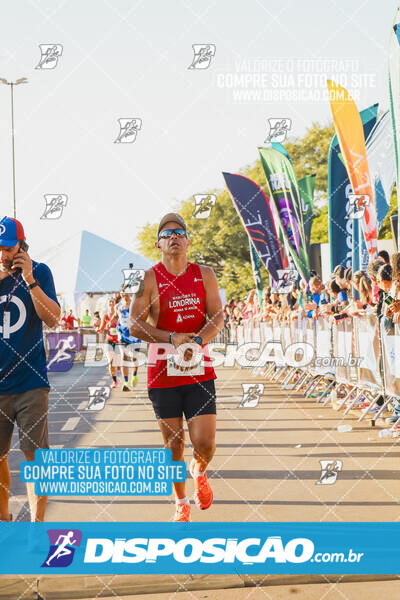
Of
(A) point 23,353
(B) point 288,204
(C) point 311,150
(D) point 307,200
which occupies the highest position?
(C) point 311,150

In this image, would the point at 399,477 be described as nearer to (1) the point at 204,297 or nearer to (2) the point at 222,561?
(1) the point at 204,297

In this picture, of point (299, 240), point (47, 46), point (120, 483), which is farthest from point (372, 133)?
point (120, 483)

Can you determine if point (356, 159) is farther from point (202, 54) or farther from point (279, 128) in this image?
point (202, 54)

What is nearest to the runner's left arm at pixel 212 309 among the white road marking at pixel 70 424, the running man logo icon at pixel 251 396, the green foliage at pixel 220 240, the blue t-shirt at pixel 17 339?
the blue t-shirt at pixel 17 339

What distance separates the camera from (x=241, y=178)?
19297 millimetres

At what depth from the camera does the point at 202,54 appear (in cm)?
806

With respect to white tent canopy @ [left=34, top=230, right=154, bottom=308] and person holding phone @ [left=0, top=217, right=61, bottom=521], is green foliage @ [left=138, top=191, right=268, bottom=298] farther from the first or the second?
person holding phone @ [left=0, top=217, right=61, bottom=521]

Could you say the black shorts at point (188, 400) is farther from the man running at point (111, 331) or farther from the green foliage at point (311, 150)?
the green foliage at point (311, 150)

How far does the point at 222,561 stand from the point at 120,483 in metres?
0.93

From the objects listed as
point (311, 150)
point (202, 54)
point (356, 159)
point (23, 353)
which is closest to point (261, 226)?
point (356, 159)

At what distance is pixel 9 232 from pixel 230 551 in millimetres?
2069

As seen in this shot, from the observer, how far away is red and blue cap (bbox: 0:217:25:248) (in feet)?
14.8

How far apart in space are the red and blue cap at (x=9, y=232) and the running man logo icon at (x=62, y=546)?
1.59 m

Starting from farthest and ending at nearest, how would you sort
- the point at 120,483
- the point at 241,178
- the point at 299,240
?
the point at 241,178
the point at 299,240
the point at 120,483
